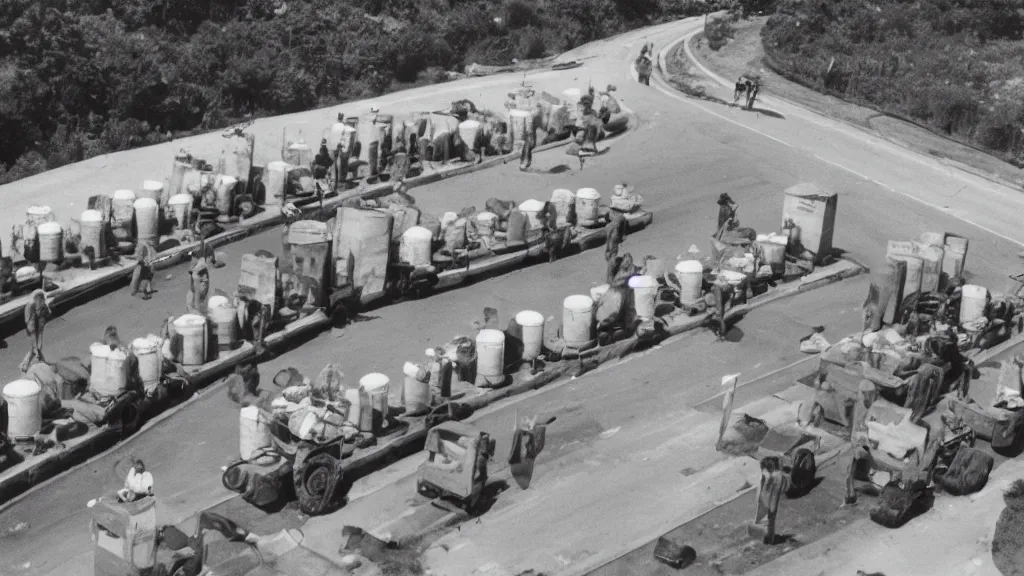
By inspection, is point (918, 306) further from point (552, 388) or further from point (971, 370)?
point (552, 388)

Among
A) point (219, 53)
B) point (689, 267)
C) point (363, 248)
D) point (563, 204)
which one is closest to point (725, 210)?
point (563, 204)

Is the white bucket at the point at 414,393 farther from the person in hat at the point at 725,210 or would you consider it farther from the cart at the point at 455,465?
the person in hat at the point at 725,210

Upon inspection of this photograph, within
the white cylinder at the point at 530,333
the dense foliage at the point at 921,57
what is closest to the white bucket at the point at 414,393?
the white cylinder at the point at 530,333

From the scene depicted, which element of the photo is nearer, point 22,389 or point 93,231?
point 22,389

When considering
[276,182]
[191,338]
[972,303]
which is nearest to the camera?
[191,338]

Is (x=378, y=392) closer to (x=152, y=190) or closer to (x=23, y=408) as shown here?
(x=23, y=408)

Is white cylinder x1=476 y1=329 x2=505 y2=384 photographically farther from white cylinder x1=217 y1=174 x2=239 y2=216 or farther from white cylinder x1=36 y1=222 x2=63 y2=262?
white cylinder x1=217 y1=174 x2=239 y2=216

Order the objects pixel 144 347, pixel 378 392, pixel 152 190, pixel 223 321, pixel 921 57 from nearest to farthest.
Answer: pixel 378 392
pixel 144 347
pixel 223 321
pixel 152 190
pixel 921 57
